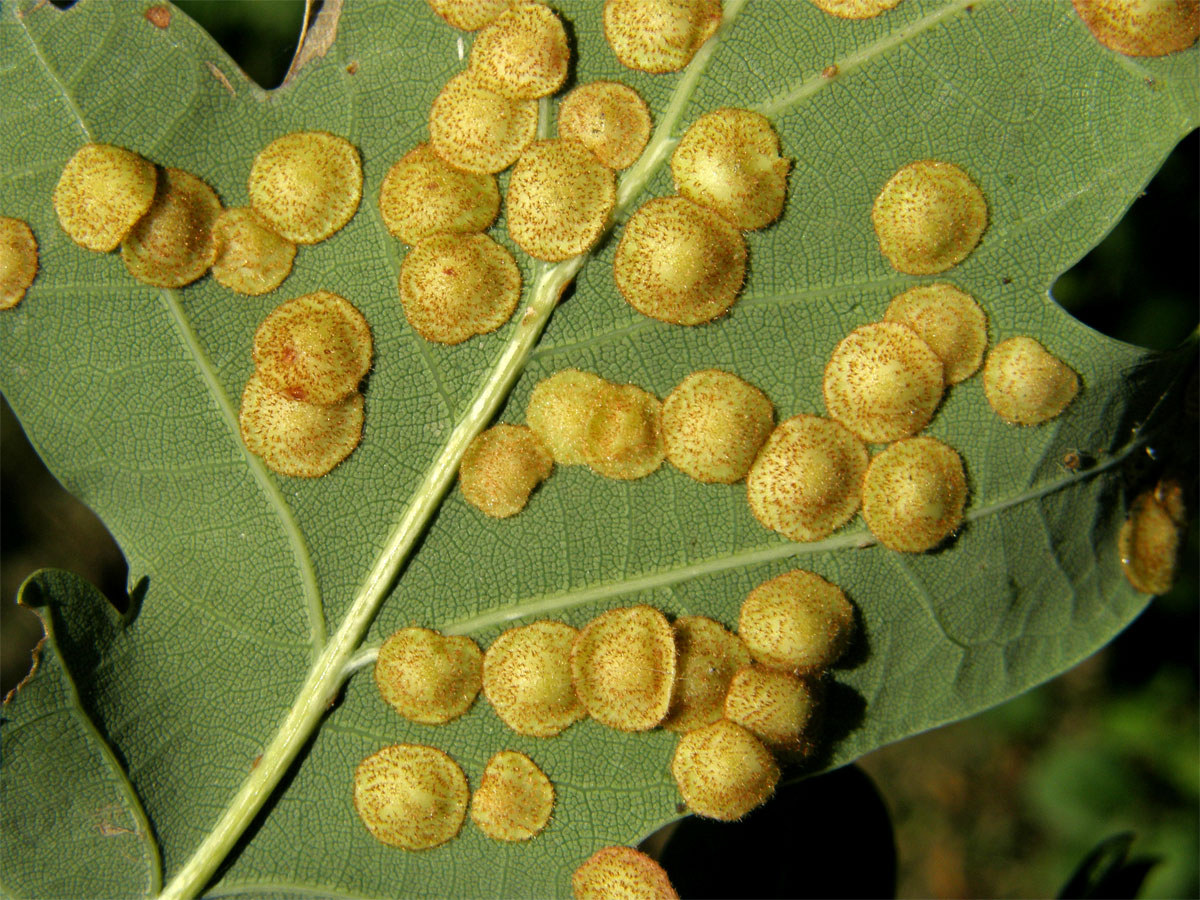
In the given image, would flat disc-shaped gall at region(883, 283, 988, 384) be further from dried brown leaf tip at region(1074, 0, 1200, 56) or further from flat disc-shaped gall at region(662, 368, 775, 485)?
dried brown leaf tip at region(1074, 0, 1200, 56)

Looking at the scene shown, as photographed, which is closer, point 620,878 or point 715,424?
point 715,424

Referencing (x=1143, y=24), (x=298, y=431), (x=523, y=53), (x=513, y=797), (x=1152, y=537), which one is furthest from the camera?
(x=1152, y=537)

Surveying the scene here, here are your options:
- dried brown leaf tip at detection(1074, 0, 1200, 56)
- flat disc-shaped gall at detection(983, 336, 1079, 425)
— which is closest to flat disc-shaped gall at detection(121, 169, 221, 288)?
flat disc-shaped gall at detection(983, 336, 1079, 425)

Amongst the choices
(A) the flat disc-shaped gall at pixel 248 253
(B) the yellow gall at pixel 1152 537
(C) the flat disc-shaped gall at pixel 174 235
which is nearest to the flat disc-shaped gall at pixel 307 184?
(A) the flat disc-shaped gall at pixel 248 253

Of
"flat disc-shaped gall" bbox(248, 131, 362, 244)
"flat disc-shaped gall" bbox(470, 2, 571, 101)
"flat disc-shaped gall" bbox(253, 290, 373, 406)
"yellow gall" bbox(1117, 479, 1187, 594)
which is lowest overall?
"yellow gall" bbox(1117, 479, 1187, 594)

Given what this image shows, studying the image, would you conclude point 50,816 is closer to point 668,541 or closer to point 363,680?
point 363,680

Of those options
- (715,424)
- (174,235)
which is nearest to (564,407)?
(715,424)

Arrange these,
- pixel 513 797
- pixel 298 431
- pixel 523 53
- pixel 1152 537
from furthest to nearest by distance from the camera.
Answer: pixel 1152 537 < pixel 513 797 < pixel 298 431 < pixel 523 53

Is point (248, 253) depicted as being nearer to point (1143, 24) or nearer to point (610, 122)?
point (610, 122)
